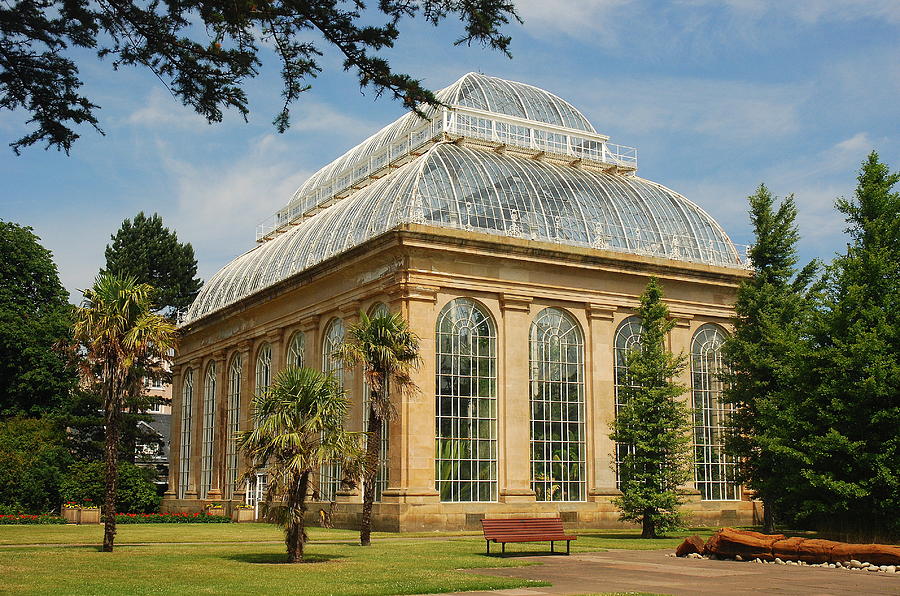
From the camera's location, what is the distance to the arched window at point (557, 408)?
4247 centimetres

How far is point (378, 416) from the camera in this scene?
3144 cm

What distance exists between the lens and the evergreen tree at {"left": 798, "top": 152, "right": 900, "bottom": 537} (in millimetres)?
29344

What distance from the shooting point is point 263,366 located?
5325 cm

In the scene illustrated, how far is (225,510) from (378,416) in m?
26.7

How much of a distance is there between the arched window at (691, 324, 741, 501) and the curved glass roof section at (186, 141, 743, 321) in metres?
4.55

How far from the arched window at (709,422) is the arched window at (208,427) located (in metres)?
29.2

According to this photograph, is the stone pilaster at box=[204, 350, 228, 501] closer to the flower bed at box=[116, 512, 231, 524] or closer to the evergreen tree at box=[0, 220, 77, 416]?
the flower bed at box=[116, 512, 231, 524]

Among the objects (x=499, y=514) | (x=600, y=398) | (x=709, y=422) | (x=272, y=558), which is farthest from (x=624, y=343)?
(x=272, y=558)

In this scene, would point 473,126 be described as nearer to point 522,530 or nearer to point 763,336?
point 763,336

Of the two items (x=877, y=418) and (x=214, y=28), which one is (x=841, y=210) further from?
(x=214, y=28)

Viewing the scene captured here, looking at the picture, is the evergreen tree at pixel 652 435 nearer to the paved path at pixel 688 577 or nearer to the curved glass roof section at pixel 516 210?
the curved glass roof section at pixel 516 210

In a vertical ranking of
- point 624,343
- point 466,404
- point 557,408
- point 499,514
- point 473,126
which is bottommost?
point 499,514

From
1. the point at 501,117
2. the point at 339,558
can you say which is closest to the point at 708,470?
the point at 501,117

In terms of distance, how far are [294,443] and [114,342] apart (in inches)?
312
